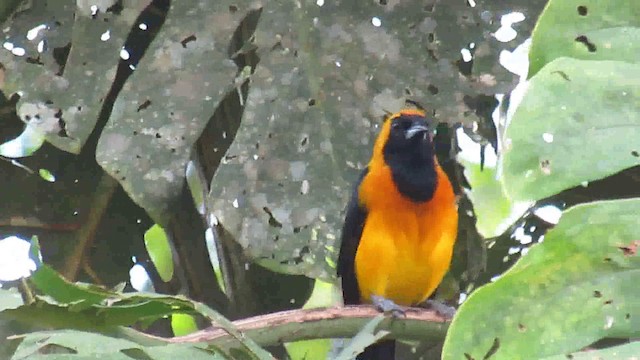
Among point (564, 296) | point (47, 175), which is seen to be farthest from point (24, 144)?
point (564, 296)

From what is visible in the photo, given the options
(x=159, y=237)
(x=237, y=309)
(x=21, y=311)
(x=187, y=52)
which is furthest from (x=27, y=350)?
(x=159, y=237)

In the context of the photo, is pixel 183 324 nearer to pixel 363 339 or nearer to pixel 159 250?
pixel 159 250

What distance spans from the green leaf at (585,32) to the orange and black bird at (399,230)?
1671 mm

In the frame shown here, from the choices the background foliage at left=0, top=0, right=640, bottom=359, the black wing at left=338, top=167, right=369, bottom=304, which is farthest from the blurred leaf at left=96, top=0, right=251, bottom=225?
the black wing at left=338, top=167, right=369, bottom=304

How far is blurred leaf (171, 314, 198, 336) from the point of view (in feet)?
7.98

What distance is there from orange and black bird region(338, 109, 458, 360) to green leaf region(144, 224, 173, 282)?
1.53 ft

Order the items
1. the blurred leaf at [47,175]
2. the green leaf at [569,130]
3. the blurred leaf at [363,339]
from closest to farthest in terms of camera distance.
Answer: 1. the green leaf at [569,130]
2. the blurred leaf at [363,339]
3. the blurred leaf at [47,175]

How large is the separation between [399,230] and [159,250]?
66cm

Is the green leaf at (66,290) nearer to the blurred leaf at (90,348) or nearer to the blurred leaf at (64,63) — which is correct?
the blurred leaf at (90,348)

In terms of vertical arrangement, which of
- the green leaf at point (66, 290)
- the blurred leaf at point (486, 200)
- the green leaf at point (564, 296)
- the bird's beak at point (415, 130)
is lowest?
the blurred leaf at point (486, 200)

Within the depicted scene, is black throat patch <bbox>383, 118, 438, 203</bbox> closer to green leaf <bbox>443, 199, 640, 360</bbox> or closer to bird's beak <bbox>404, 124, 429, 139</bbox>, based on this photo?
bird's beak <bbox>404, 124, 429, 139</bbox>

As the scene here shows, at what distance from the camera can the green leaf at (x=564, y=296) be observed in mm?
779

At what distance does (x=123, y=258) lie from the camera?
7.51 feet

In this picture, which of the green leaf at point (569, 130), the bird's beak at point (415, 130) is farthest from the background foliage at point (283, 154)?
the bird's beak at point (415, 130)
